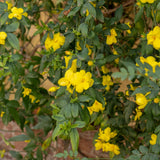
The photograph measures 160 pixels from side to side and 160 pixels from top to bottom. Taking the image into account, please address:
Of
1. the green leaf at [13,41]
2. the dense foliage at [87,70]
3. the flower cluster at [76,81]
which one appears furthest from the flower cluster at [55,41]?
the flower cluster at [76,81]

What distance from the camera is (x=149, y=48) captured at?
1.00 meters

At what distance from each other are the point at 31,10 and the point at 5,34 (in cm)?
57

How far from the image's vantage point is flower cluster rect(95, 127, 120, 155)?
1.27 m

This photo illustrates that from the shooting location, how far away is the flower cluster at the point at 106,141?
127 cm

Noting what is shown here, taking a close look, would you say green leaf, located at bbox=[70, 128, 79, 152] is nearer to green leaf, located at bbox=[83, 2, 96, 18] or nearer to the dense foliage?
the dense foliage

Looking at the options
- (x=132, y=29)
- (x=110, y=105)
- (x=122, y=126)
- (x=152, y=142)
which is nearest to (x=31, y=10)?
(x=132, y=29)

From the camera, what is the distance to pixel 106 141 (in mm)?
1307

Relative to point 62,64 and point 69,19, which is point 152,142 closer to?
point 62,64

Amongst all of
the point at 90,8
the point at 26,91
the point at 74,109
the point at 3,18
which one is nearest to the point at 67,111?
the point at 74,109

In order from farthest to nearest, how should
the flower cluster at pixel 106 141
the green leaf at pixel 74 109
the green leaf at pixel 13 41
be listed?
the flower cluster at pixel 106 141
the green leaf at pixel 13 41
the green leaf at pixel 74 109

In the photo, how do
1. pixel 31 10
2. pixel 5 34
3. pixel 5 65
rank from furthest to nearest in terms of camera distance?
pixel 31 10, pixel 5 65, pixel 5 34

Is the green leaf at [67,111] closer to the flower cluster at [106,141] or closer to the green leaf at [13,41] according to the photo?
the green leaf at [13,41]

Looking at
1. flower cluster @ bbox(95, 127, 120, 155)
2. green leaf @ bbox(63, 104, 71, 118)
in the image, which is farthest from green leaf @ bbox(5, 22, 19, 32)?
→ flower cluster @ bbox(95, 127, 120, 155)

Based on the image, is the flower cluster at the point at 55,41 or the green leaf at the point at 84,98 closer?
the green leaf at the point at 84,98
